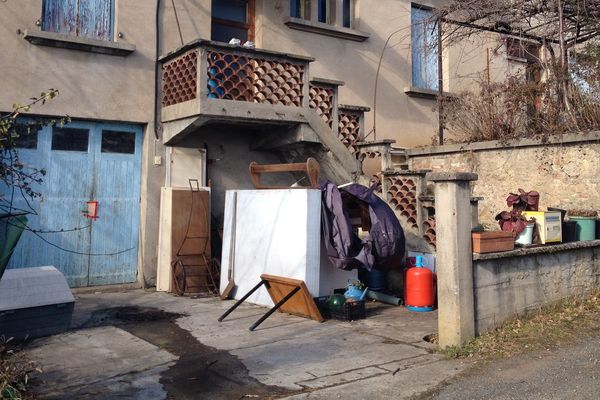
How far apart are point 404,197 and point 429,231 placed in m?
0.72

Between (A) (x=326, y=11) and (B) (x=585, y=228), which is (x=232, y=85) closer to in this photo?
(A) (x=326, y=11)

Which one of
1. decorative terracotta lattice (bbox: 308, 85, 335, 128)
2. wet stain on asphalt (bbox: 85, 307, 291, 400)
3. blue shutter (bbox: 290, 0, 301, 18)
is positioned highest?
blue shutter (bbox: 290, 0, 301, 18)

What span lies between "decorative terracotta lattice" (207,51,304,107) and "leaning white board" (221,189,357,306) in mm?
1707

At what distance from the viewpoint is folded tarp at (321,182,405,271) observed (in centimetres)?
761

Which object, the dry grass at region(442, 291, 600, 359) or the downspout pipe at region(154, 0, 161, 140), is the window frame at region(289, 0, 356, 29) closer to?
the downspout pipe at region(154, 0, 161, 140)

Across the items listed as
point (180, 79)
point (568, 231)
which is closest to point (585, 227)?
point (568, 231)

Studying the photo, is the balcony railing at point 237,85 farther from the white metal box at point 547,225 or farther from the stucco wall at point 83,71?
the white metal box at point 547,225

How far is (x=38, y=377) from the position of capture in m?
5.03

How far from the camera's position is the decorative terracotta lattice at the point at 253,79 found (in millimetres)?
8945

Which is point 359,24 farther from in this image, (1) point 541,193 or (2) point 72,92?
(2) point 72,92

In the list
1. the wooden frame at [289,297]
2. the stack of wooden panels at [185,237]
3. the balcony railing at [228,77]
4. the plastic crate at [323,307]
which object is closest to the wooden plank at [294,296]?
the wooden frame at [289,297]

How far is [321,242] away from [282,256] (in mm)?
606

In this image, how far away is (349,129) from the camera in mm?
10758

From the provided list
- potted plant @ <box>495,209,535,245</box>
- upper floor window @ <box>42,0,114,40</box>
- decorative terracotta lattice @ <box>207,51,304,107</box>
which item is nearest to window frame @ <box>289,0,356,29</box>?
decorative terracotta lattice @ <box>207,51,304,107</box>
